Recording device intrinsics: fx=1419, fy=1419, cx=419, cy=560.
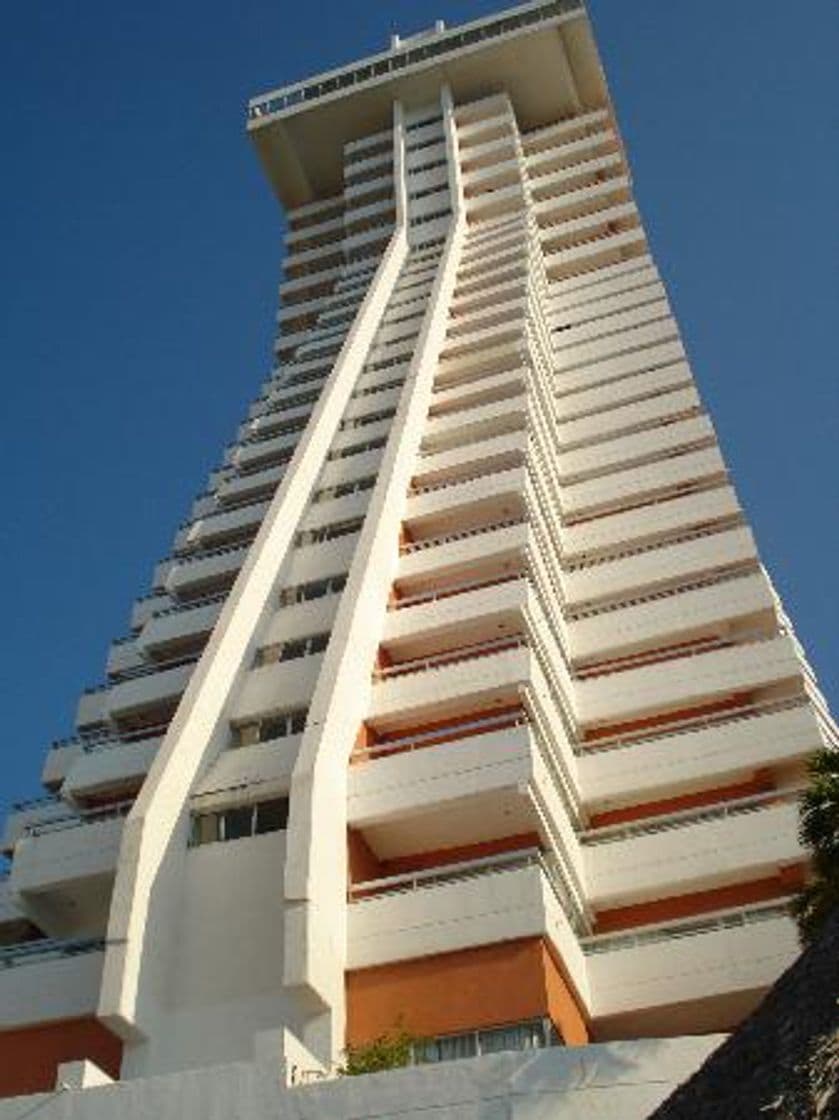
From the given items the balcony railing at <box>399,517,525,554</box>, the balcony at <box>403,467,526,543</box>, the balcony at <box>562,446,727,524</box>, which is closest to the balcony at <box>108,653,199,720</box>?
the balcony railing at <box>399,517,525,554</box>

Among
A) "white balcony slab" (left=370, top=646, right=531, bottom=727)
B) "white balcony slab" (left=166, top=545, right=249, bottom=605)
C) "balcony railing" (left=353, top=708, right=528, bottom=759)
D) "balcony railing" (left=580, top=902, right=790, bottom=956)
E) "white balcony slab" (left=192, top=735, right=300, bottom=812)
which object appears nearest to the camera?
"balcony railing" (left=580, top=902, right=790, bottom=956)

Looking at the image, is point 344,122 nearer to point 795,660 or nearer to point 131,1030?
point 795,660

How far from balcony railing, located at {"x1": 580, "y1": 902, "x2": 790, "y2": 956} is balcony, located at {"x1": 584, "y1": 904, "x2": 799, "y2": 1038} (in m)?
0.02

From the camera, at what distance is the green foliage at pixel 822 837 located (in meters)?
18.5

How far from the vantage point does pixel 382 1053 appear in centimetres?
2183

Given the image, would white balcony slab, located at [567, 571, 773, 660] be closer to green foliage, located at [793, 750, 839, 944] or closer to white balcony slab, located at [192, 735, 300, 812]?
white balcony slab, located at [192, 735, 300, 812]

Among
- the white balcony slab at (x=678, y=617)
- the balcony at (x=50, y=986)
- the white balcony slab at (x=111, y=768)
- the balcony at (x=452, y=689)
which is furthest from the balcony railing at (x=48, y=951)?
the white balcony slab at (x=678, y=617)

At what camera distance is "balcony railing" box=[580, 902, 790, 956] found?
27761 mm

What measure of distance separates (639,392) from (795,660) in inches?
670

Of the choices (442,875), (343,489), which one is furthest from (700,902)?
(343,489)

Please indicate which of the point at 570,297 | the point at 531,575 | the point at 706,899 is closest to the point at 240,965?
the point at 706,899

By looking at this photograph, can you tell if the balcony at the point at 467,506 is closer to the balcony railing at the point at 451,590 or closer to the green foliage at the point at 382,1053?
the balcony railing at the point at 451,590

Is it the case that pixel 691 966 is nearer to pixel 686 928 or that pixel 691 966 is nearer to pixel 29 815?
pixel 686 928

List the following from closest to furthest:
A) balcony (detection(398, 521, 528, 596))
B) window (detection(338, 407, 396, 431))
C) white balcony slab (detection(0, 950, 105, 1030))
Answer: white balcony slab (detection(0, 950, 105, 1030)) → balcony (detection(398, 521, 528, 596)) → window (detection(338, 407, 396, 431))
